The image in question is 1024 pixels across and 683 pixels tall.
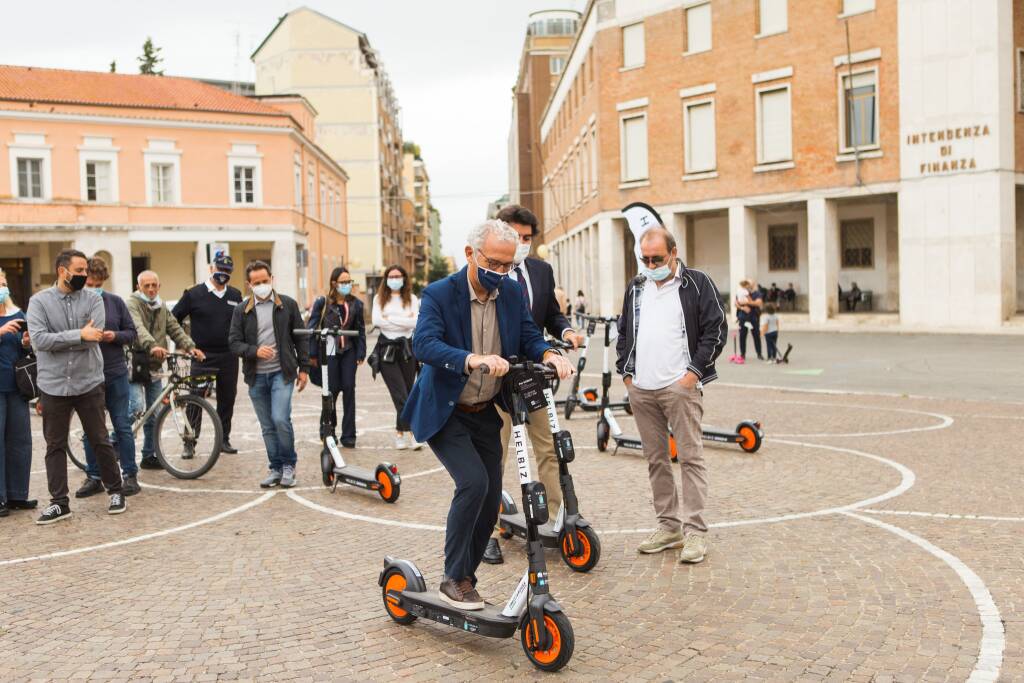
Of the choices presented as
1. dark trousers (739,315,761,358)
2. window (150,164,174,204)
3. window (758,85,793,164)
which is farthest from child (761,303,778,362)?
window (150,164,174,204)

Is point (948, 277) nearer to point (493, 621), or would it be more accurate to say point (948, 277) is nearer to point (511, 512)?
point (511, 512)

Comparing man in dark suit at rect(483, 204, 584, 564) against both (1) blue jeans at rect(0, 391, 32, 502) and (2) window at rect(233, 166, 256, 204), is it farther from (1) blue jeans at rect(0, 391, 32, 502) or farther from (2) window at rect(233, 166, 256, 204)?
(2) window at rect(233, 166, 256, 204)

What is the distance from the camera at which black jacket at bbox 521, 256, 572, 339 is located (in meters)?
6.58

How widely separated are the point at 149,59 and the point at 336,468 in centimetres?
7643

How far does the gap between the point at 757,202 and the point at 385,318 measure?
28.0 m

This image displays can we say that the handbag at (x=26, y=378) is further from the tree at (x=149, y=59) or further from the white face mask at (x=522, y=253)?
the tree at (x=149, y=59)

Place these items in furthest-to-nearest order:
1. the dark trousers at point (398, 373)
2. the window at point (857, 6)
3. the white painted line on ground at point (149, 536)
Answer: the window at point (857, 6)
the dark trousers at point (398, 373)
the white painted line on ground at point (149, 536)

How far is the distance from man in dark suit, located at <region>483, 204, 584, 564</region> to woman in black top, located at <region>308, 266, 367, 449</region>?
4231 mm

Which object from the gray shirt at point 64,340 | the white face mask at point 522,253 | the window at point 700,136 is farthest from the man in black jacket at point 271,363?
the window at point 700,136

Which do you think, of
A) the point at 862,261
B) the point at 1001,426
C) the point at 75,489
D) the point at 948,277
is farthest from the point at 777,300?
the point at 75,489

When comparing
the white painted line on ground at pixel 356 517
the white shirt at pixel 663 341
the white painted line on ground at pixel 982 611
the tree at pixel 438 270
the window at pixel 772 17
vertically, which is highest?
the window at pixel 772 17

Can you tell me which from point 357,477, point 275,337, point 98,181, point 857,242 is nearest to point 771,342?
point 275,337

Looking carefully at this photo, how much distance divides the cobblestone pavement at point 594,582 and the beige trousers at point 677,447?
1.11 feet

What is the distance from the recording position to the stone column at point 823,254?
3425cm
